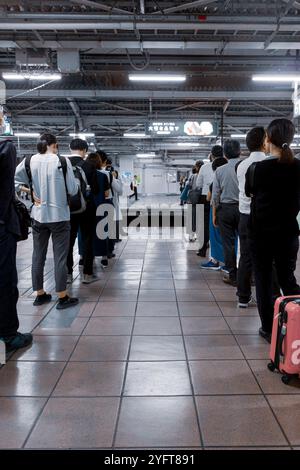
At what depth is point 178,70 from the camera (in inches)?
330

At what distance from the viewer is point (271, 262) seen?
8.76 ft

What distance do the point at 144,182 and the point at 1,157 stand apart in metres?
34.0

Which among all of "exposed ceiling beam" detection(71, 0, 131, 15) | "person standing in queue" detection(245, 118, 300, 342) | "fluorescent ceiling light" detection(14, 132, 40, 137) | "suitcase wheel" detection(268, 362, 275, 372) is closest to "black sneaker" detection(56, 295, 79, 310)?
"person standing in queue" detection(245, 118, 300, 342)

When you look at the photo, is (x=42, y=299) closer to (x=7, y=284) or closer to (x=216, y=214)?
(x=7, y=284)

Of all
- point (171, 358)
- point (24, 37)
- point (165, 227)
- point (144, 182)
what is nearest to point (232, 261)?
point (171, 358)

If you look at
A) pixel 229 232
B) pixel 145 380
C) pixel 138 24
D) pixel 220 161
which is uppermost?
pixel 138 24

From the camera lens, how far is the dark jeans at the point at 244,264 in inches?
134

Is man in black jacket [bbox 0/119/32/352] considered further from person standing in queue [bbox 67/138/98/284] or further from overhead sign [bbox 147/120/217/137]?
overhead sign [bbox 147/120/217/137]

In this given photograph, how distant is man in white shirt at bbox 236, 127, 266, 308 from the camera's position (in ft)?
10.9

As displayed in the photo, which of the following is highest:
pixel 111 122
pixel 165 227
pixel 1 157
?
pixel 111 122

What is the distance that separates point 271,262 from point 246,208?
801mm

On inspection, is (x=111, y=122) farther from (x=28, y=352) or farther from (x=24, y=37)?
(x=28, y=352)

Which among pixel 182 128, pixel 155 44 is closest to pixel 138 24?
pixel 155 44

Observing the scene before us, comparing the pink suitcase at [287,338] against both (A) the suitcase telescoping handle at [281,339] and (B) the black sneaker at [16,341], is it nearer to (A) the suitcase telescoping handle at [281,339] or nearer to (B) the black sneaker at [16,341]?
(A) the suitcase telescoping handle at [281,339]
